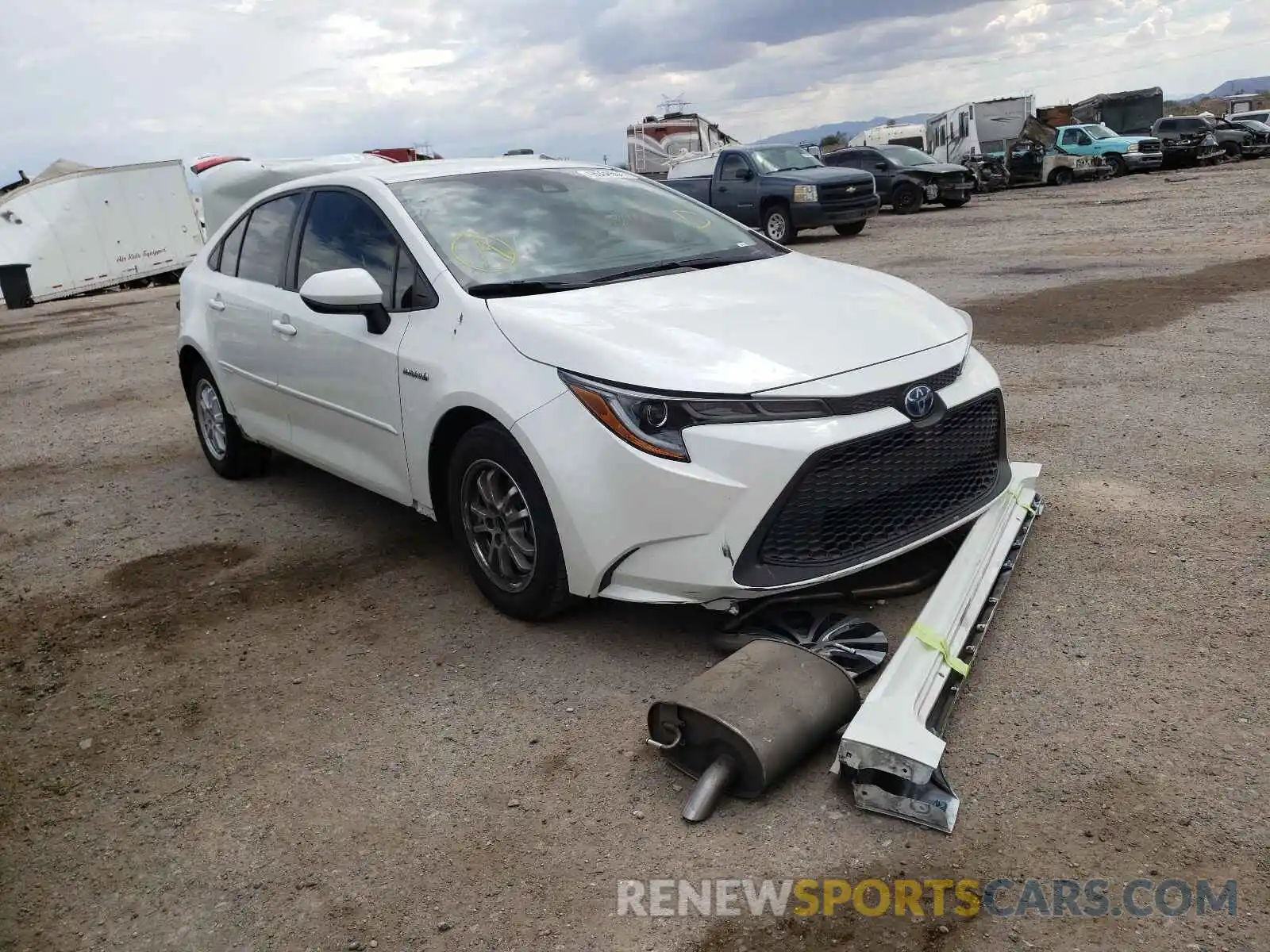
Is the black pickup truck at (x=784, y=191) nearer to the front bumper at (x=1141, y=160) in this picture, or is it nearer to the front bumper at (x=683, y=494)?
the front bumper at (x=1141, y=160)

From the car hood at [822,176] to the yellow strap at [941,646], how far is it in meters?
16.0

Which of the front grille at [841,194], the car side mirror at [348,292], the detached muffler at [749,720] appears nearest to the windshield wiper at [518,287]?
the car side mirror at [348,292]

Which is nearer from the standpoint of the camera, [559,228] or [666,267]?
[666,267]

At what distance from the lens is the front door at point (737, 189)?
1908 centimetres

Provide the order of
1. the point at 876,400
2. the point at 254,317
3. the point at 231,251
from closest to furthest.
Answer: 1. the point at 876,400
2. the point at 254,317
3. the point at 231,251

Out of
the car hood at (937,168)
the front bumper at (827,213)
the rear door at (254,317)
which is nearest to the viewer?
the rear door at (254,317)

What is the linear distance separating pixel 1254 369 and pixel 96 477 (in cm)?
731

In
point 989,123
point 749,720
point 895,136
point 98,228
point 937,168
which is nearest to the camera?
point 749,720

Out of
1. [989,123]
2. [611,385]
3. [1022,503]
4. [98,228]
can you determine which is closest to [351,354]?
[611,385]

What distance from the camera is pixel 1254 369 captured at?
6.68m

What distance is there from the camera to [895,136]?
138 ft

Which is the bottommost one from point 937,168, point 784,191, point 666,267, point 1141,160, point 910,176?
point 1141,160

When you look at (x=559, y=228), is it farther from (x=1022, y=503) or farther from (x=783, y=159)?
(x=783, y=159)

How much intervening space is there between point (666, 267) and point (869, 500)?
56.4 inches
